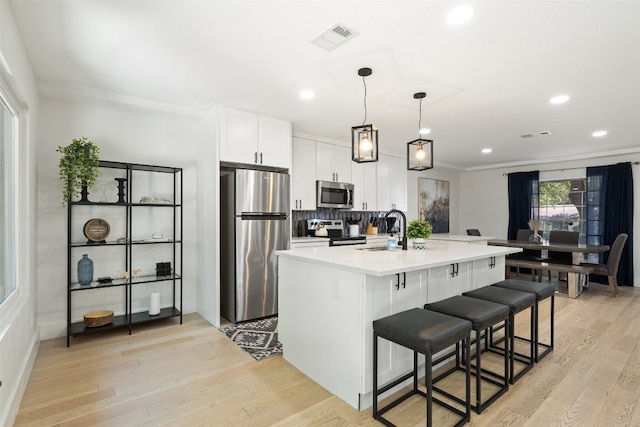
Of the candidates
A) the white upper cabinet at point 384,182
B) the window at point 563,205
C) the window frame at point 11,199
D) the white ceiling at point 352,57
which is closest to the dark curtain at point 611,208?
the window at point 563,205

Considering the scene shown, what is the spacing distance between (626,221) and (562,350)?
4391 millimetres

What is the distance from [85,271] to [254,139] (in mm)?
2245

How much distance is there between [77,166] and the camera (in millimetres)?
3080

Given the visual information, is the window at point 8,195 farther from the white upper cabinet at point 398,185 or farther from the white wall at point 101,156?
the white upper cabinet at point 398,185

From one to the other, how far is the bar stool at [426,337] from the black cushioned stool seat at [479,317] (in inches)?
4.9

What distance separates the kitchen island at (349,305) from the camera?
6.94 feet

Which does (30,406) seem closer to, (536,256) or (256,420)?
(256,420)

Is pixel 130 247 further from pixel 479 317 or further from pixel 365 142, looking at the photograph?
pixel 479 317

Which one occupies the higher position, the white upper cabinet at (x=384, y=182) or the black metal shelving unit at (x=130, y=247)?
the white upper cabinet at (x=384, y=182)

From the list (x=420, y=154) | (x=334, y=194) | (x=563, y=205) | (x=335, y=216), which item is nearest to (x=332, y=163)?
(x=334, y=194)

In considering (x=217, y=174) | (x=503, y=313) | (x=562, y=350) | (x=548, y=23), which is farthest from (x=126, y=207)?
(x=562, y=350)

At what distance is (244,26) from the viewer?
2166 mm

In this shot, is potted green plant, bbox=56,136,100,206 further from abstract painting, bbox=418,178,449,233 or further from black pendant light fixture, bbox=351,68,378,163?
abstract painting, bbox=418,178,449,233

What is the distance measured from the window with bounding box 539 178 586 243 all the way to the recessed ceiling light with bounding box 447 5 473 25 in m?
6.11
